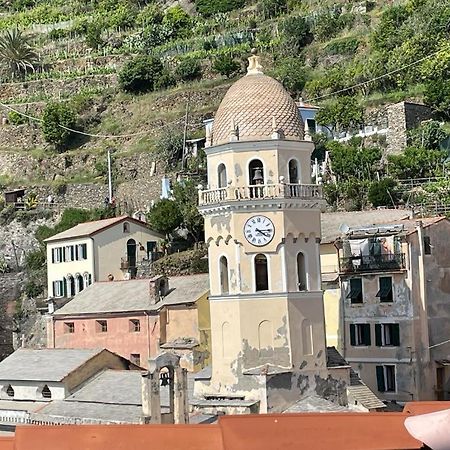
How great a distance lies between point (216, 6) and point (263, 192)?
268ft

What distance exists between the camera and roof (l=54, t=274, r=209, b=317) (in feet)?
168

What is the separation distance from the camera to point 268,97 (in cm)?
3534

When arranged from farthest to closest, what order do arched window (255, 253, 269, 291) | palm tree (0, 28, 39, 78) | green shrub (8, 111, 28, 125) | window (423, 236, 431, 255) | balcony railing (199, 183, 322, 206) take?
palm tree (0, 28, 39, 78)
green shrub (8, 111, 28, 125)
window (423, 236, 431, 255)
arched window (255, 253, 269, 291)
balcony railing (199, 183, 322, 206)

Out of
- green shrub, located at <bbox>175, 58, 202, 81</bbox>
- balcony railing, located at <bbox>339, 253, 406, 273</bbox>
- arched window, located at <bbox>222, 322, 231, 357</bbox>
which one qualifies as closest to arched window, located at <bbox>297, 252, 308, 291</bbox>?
arched window, located at <bbox>222, 322, 231, 357</bbox>

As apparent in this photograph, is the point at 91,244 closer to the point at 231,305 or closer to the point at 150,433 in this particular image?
the point at 231,305

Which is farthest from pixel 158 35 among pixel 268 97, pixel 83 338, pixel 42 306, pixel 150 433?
pixel 150 433

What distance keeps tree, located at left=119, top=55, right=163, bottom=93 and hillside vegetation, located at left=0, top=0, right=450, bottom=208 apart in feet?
0.34

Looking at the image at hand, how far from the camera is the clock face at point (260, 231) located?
3444 centimetres

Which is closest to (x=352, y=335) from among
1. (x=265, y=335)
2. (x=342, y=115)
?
(x=265, y=335)

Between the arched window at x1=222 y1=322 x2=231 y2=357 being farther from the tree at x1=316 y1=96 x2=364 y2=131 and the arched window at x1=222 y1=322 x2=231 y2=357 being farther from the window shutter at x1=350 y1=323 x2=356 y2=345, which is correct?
the tree at x1=316 y1=96 x2=364 y2=131

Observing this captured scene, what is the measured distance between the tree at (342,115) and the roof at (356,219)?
22304mm

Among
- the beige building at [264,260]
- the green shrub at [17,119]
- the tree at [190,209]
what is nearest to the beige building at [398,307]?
the beige building at [264,260]

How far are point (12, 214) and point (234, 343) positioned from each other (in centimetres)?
5436

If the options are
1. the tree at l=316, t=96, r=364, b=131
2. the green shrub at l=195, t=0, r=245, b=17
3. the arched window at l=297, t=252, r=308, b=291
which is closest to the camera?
the arched window at l=297, t=252, r=308, b=291
